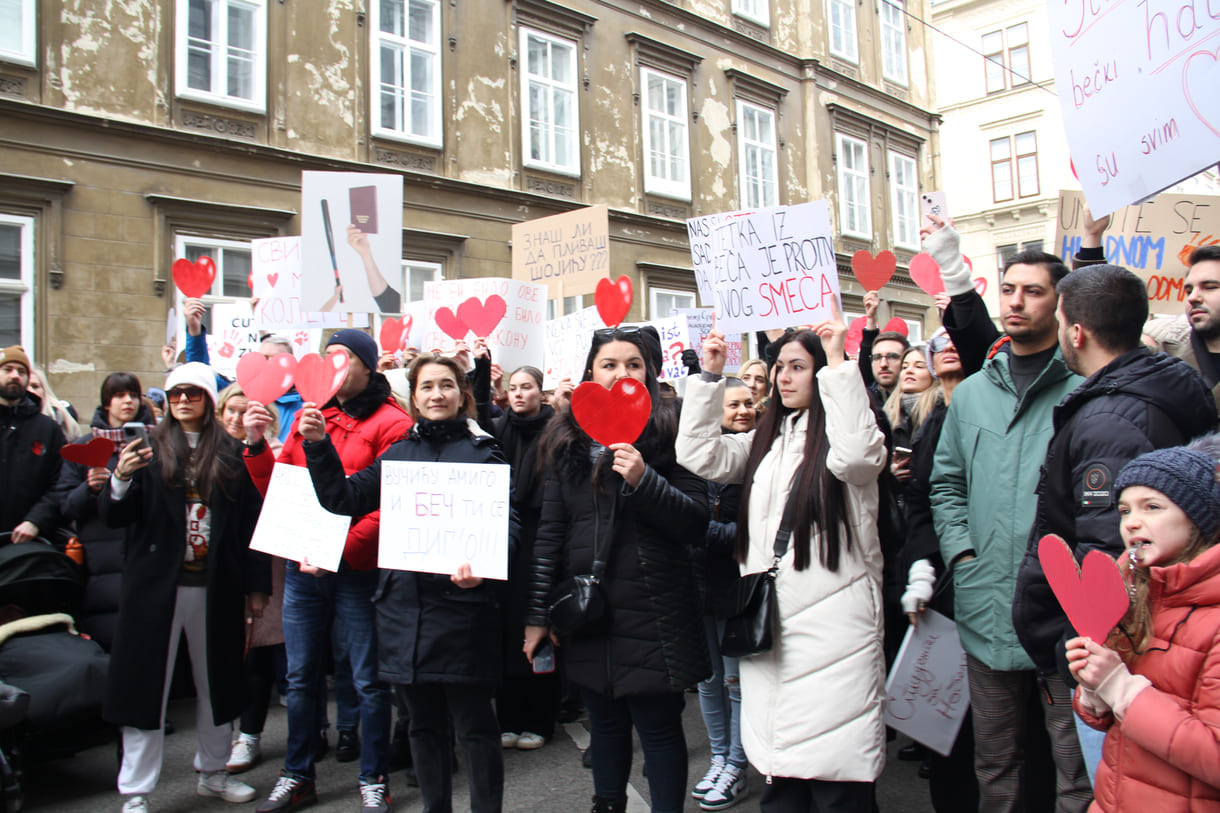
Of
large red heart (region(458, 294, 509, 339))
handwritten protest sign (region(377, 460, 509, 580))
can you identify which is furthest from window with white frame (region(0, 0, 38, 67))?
handwritten protest sign (region(377, 460, 509, 580))

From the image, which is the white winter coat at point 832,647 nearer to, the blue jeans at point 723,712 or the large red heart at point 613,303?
the blue jeans at point 723,712

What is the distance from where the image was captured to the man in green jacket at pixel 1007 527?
290 cm

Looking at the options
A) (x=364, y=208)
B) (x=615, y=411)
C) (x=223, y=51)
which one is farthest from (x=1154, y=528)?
(x=223, y=51)

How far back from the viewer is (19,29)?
974cm

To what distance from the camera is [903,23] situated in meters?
22.3

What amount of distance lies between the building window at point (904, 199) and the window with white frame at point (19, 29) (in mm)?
17880

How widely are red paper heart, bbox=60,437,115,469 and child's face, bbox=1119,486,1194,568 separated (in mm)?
4202

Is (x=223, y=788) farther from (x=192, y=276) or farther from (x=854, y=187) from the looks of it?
(x=854, y=187)

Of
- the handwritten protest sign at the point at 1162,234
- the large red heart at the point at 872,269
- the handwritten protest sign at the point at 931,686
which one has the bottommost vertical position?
the handwritten protest sign at the point at 931,686

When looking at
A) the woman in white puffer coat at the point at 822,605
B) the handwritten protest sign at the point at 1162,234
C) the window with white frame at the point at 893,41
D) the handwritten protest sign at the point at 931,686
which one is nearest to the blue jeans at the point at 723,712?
the handwritten protest sign at the point at 931,686

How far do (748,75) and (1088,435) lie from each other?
55.2 feet

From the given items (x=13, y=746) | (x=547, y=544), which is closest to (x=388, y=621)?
(x=547, y=544)

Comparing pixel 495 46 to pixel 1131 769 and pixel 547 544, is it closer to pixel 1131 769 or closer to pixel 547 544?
pixel 547 544

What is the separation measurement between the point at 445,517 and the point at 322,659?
4.52 feet
